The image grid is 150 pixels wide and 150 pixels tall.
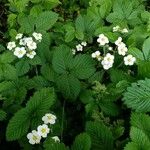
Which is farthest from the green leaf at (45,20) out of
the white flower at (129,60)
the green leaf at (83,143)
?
the green leaf at (83,143)

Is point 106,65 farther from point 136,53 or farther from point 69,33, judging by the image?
point 69,33

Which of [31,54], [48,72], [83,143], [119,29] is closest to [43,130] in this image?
[83,143]

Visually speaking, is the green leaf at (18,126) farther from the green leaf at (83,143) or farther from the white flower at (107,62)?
the white flower at (107,62)

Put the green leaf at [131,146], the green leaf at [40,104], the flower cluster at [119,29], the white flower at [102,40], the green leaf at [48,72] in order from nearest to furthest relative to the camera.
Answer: the green leaf at [131,146] → the green leaf at [40,104] → the green leaf at [48,72] → the white flower at [102,40] → the flower cluster at [119,29]

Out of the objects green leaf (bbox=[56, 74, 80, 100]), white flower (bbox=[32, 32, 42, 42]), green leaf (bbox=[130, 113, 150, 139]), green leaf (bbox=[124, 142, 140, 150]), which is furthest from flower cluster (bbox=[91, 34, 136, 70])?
green leaf (bbox=[124, 142, 140, 150])

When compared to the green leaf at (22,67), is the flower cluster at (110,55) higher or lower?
higher

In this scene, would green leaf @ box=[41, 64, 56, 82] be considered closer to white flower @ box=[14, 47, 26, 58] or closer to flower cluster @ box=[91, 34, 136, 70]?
white flower @ box=[14, 47, 26, 58]

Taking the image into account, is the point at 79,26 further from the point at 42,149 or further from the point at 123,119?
the point at 42,149

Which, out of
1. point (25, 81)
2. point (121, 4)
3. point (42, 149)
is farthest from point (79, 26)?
point (42, 149)
